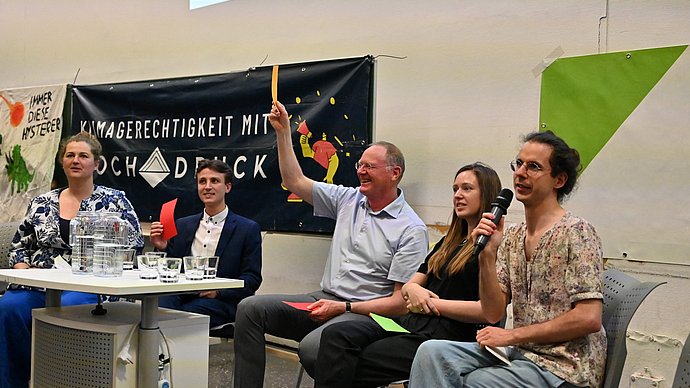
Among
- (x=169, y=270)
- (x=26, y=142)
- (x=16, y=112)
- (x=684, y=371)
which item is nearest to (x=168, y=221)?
(x=169, y=270)

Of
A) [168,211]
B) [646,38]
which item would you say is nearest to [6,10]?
[168,211]

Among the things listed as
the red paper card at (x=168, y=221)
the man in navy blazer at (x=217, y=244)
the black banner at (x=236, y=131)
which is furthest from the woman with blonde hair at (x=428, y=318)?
the black banner at (x=236, y=131)

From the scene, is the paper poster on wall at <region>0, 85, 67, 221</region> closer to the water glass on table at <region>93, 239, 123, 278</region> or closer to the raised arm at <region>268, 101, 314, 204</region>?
the raised arm at <region>268, 101, 314, 204</region>

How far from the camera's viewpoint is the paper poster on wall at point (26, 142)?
5387 mm

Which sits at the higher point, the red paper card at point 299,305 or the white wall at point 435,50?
the white wall at point 435,50

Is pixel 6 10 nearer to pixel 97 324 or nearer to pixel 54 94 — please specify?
pixel 54 94

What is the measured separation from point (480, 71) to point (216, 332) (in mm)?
1744

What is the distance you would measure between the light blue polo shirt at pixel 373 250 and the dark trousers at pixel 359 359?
46 cm

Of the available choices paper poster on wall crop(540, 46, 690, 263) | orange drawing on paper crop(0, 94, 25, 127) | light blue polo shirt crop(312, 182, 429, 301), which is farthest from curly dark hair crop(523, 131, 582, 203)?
orange drawing on paper crop(0, 94, 25, 127)

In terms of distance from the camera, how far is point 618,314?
200 cm

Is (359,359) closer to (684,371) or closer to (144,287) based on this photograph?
(144,287)

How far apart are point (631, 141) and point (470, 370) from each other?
4.86 feet

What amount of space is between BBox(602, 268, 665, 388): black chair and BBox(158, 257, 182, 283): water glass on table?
1.35 meters

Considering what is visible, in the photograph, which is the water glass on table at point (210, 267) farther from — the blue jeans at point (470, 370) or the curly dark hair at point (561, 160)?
the curly dark hair at point (561, 160)
